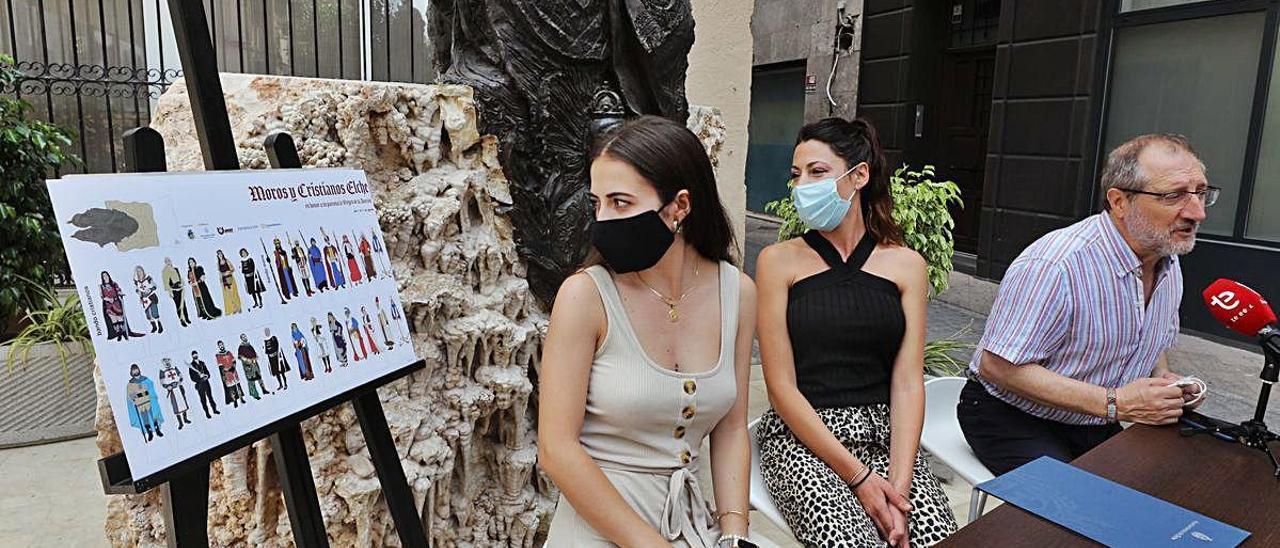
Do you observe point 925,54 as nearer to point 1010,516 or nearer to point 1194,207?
point 1194,207

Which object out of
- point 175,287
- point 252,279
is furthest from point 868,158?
point 175,287

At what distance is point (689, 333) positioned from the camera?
1657 mm

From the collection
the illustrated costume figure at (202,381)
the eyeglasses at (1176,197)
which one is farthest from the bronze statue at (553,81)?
the eyeglasses at (1176,197)

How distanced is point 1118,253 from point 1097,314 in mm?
161

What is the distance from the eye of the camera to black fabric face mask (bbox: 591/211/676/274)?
1.55 m

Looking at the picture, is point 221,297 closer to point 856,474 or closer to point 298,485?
point 298,485

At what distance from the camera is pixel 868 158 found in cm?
213

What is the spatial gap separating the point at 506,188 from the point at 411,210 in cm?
32

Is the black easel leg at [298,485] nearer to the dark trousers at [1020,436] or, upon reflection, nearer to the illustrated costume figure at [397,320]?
the illustrated costume figure at [397,320]

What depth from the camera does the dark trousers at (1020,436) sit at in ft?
6.86

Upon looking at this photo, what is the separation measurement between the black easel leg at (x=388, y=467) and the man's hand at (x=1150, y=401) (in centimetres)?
167

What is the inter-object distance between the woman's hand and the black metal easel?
40.5 inches

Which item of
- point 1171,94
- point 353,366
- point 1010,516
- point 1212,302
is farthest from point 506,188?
point 1171,94

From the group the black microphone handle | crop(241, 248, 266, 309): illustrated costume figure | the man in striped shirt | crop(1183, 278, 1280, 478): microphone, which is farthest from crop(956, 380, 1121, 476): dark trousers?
crop(241, 248, 266, 309): illustrated costume figure
